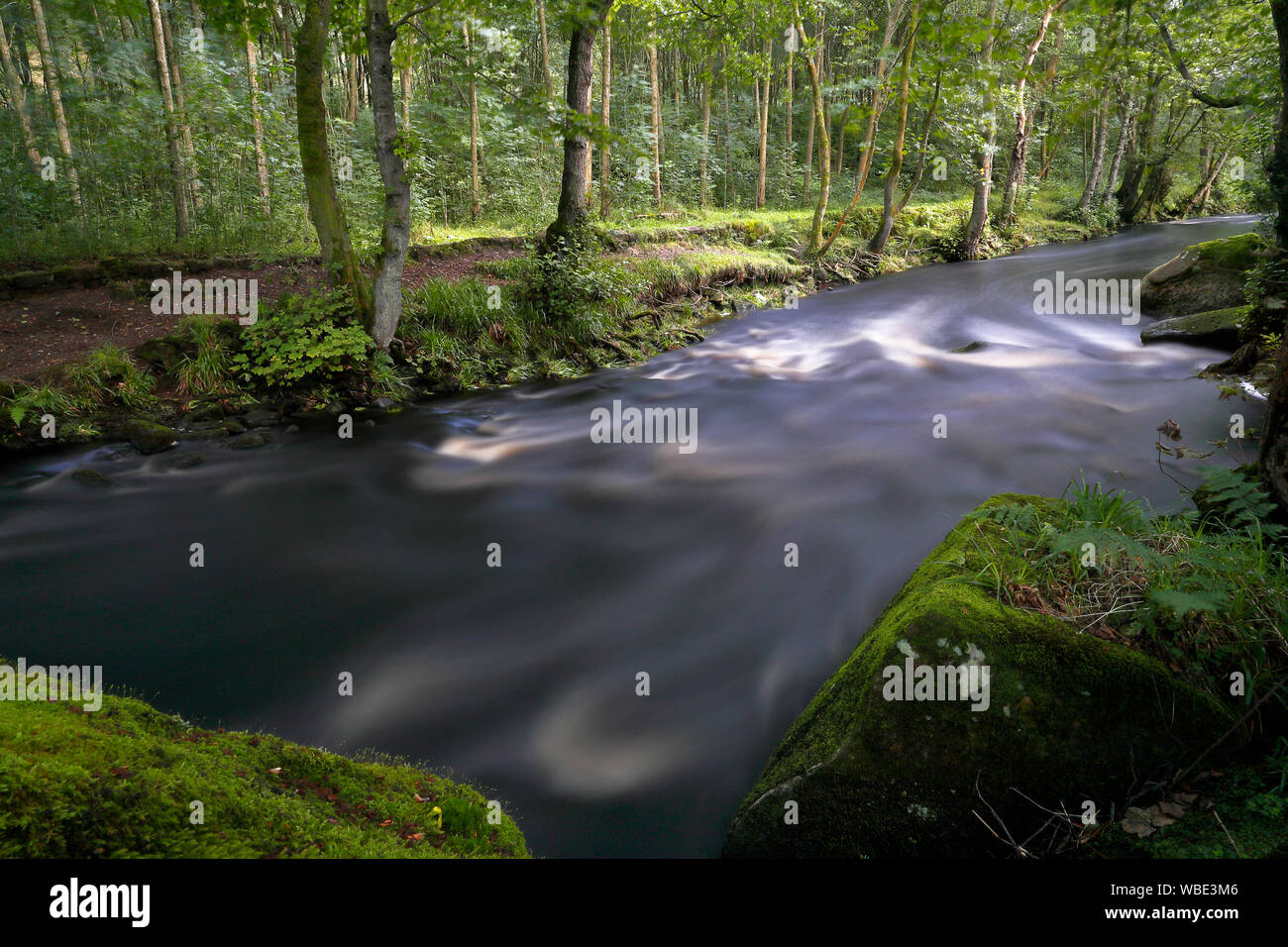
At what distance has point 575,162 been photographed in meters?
10.5

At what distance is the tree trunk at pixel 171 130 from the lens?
1102cm

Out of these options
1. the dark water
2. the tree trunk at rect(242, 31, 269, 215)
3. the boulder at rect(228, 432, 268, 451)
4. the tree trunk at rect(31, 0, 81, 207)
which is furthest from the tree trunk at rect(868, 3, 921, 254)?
the tree trunk at rect(31, 0, 81, 207)

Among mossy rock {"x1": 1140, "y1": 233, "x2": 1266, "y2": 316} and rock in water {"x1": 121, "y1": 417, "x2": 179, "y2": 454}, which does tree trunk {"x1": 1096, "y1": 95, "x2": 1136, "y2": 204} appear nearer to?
mossy rock {"x1": 1140, "y1": 233, "x2": 1266, "y2": 316}

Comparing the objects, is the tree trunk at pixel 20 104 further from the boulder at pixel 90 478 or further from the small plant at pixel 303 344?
the boulder at pixel 90 478

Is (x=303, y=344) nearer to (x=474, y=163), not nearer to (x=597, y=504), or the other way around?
(x=597, y=504)

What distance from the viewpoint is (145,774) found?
69.4 inches

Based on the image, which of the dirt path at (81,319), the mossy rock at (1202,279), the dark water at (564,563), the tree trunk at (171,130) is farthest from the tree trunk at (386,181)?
the mossy rock at (1202,279)

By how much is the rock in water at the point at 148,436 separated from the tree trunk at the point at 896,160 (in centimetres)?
1463

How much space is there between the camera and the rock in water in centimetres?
738

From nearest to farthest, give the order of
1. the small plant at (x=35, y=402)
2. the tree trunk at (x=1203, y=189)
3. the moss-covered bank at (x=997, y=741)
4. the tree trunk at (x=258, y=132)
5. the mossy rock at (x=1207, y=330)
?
1. the moss-covered bank at (x=997, y=741)
2. the small plant at (x=35, y=402)
3. the mossy rock at (x=1207, y=330)
4. the tree trunk at (x=258, y=132)
5. the tree trunk at (x=1203, y=189)
